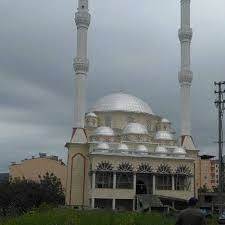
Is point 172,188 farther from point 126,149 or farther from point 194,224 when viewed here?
point 194,224

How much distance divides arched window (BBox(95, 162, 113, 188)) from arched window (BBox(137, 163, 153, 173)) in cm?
349

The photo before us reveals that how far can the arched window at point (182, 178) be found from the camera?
59719 mm

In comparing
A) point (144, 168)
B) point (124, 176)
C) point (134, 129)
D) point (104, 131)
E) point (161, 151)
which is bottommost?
point (124, 176)

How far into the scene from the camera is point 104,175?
57.6 m

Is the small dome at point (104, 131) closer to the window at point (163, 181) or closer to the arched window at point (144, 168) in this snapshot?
the arched window at point (144, 168)

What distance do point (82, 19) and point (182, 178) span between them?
22.9 meters

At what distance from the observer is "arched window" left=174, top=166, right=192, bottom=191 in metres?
59.7

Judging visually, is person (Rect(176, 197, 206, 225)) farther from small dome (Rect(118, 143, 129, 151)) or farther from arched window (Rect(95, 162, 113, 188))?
small dome (Rect(118, 143, 129, 151))

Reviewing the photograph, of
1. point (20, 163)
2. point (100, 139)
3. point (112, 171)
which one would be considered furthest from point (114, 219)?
point (20, 163)

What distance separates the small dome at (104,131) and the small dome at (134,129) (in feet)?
6.01

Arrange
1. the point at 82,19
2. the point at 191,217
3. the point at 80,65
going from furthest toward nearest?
the point at 82,19 < the point at 80,65 < the point at 191,217

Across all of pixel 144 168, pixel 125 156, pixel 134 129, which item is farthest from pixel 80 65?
pixel 144 168

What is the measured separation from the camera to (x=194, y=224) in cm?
914

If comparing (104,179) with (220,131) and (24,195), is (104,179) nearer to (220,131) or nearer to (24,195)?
(24,195)
